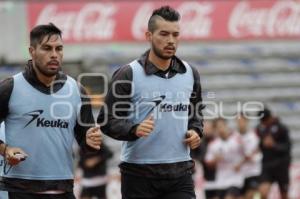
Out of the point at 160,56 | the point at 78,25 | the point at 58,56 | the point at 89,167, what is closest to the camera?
the point at 58,56

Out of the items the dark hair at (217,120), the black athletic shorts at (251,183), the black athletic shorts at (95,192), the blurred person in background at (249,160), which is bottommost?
the black athletic shorts at (95,192)

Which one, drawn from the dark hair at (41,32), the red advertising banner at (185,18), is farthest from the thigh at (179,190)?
the red advertising banner at (185,18)

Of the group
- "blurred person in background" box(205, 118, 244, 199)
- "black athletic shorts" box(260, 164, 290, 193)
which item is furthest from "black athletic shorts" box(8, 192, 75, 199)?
"black athletic shorts" box(260, 164, 290, 193)

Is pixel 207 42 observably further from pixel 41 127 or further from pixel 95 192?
pixel 41 127

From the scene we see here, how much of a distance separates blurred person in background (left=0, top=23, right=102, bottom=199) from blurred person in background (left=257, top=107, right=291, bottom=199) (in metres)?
8.33

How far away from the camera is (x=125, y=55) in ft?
63.7

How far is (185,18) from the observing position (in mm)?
19500

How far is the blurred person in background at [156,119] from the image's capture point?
6.96 m

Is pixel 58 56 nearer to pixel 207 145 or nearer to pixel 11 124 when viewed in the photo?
pixel 11 124

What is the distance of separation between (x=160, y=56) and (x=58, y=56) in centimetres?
90

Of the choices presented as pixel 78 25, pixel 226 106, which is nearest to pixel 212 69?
pixel 226 106

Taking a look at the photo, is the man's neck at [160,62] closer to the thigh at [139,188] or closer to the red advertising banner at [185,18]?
the thigh at [139,188]

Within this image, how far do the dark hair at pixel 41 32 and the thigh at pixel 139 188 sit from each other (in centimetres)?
130

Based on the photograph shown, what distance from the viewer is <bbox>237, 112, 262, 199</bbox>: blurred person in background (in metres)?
14.3
